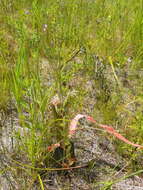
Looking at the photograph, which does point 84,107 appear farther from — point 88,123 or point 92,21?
point 92,21

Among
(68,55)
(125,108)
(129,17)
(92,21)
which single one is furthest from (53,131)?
(129,17)

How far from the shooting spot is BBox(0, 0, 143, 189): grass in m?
1.49

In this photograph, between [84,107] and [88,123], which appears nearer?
[88,123]

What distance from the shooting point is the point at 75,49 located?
78.0 inches

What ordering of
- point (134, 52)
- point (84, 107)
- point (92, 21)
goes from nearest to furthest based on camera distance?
point (84, 107) → point (134, 52) → point (92, 21)

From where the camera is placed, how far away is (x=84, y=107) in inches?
61.9

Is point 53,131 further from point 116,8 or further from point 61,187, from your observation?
point 116,8

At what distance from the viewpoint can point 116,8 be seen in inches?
86.4

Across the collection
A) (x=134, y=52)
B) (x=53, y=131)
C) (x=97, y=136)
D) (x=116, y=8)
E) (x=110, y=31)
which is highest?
(x=116, y=8)

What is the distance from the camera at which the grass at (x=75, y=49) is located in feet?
4.88

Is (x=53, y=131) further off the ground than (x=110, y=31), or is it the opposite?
(x=110, y=31)

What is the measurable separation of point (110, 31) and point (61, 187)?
4.86 ft

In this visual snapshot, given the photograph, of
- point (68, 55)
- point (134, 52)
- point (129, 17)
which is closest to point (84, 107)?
point (68, 55)

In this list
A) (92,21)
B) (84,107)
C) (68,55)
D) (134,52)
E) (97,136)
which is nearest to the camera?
(97,136)
